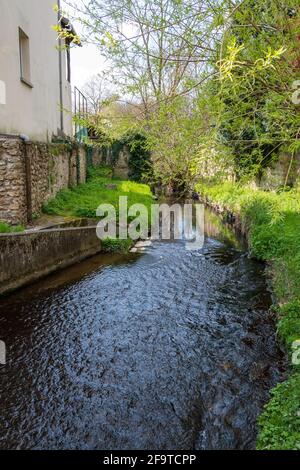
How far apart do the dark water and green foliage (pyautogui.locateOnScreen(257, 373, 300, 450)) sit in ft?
0.80

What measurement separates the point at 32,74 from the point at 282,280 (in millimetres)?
9448

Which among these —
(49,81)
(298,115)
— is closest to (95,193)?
(49,81)

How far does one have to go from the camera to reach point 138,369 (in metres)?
5.15

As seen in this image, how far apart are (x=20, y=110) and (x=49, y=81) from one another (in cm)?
409

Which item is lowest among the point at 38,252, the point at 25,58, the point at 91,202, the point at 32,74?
the point at 38,252

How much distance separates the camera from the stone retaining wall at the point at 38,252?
7242 millimetres

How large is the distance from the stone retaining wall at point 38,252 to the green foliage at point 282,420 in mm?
5306

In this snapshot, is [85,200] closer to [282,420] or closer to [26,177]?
[26,177]

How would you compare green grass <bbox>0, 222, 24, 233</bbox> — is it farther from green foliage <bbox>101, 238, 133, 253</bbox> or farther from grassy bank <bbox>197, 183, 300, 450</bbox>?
grassy bank <bbox>197, 183, 300, 450</bbox>

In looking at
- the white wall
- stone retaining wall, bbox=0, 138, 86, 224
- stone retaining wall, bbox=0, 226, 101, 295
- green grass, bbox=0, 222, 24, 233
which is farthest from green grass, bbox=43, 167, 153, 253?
green grass, bbox=0, 222, 24, 233

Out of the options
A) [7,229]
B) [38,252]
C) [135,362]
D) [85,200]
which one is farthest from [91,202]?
[135,362]

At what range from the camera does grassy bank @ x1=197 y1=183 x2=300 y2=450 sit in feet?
11.8

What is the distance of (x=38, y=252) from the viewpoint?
8281mm

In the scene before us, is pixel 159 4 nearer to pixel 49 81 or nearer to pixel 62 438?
pixel 62 438
